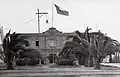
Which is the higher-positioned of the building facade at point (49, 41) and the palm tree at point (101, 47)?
the building facade at point (49, 41)

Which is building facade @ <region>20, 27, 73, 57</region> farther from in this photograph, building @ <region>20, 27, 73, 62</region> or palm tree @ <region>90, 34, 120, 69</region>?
palm tree @ <region>90, 34, 120, 69</region>

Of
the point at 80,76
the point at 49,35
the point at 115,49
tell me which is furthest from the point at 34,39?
the point at 80,76

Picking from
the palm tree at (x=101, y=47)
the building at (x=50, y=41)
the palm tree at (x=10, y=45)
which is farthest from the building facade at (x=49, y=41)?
the palm tree at (x=101, y=47)

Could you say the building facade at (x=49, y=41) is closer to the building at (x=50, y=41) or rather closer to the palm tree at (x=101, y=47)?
the building at (x=50, y=41)

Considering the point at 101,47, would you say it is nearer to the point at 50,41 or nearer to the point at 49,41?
the point at 50,41

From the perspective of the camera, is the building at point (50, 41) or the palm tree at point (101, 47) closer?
the palm tree at point (101, 47)

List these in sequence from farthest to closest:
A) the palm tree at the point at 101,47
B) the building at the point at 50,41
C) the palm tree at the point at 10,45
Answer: the building at the point at 50,41 → the palm tree at the point at 10,45 → the palm tree at the point at 101,47

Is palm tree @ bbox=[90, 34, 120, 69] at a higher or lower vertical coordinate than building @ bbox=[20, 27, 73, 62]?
lower

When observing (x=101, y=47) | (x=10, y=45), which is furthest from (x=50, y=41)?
(x=101, y=47)

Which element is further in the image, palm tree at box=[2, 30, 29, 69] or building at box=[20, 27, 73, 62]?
building at box=[20, 27, 73, 62]

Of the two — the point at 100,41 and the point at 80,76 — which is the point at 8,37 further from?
the point at 80,76

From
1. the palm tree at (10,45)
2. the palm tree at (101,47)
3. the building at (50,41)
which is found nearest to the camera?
the palm tree at (101,47)

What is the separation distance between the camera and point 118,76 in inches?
512

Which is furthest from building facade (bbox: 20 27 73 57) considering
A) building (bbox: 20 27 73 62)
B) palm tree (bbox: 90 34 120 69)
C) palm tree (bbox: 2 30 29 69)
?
palm tree (bbox: 90 34 120 69)
